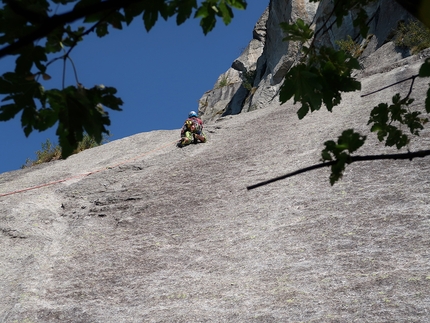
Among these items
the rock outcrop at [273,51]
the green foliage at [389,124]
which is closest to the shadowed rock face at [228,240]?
the green foliage at [389,124]

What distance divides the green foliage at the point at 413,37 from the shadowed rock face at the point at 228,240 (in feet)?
12.3

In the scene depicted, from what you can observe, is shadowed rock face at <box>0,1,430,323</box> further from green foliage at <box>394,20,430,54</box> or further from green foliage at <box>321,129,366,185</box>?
green foliage at <box>394,20,430,54</box>

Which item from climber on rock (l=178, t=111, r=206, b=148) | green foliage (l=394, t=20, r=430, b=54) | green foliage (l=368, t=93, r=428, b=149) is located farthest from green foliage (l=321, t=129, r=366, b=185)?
green foliage (l=394, t=20, r=430, b=54)

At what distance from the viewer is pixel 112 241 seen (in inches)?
357

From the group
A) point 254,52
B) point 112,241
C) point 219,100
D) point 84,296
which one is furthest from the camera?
point 254,52

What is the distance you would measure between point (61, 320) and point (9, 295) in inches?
46.2

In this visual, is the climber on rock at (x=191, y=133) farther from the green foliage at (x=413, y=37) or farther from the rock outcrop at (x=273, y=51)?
the green foliage at (x=413, y=37)

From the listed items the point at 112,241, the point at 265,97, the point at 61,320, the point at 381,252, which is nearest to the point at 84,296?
the point at 61,320

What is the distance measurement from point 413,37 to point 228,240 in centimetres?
1090

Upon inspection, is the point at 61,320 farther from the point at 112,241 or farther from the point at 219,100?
the point at 219,100

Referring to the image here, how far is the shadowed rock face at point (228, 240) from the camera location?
645cm

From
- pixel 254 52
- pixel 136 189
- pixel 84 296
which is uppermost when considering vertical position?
pixel 254 52

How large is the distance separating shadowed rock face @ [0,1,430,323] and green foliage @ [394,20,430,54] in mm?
3761

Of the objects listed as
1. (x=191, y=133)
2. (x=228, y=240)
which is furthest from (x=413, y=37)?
(x=228, y=240)
